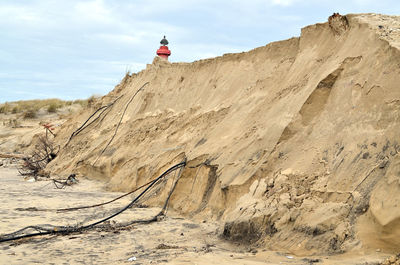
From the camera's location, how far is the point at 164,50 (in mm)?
20891

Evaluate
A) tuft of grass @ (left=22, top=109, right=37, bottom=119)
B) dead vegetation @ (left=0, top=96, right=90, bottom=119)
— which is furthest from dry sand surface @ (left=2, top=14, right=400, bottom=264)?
tuft of grass @ (left=22, top=109, right=37, bottom=119)

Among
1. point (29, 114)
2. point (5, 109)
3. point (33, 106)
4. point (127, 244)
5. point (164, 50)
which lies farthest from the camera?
point (33, 106)

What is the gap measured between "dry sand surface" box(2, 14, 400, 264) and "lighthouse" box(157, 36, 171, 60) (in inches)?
421

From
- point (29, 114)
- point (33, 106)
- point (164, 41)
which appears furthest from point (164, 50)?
point (33, 106)

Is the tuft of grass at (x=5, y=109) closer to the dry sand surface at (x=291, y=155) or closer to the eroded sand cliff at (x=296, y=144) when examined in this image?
the eroded sand cliff at (x=296, y=144)

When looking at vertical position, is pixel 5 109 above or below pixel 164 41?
below

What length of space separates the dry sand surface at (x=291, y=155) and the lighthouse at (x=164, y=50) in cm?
1068

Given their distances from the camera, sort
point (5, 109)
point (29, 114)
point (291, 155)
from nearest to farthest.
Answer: point (291, 155)
point (29, 114)
point (5, 109)

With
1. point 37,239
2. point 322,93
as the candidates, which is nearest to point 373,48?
point 322,93

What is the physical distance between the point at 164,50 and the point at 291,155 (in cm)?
1587

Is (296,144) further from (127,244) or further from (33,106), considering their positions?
(33,106)

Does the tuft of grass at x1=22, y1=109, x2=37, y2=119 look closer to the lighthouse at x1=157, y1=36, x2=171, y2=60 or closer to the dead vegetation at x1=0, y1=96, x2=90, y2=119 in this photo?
the dead vegetation at x1=0, y1=96, x2=90, y2=119

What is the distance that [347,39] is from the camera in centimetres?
676

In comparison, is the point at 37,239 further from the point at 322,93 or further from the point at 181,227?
the point at 322,93
